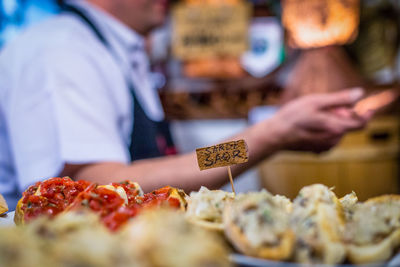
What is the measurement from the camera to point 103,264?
491 mm

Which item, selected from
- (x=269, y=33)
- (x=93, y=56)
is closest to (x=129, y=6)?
(x=93, y=56)

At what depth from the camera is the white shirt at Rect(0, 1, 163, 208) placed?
1772 millimetres

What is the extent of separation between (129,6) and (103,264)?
7.10 feet

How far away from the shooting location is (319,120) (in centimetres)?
181

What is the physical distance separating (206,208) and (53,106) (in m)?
1.17

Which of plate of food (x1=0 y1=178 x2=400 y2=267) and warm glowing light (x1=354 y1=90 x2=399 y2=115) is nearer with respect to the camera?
plate of food (x1=0 y1=178 x2=400 y2=267)

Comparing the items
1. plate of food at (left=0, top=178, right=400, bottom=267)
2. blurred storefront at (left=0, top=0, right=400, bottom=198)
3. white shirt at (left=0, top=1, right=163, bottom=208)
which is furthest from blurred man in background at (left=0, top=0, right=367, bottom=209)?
blurred storefront at (left=0, top=0, right=400, bottom=198)

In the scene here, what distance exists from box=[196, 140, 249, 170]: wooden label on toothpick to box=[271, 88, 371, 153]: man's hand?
0.91 m

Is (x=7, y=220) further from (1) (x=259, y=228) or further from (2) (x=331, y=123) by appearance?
(2) (x=331, y=123)

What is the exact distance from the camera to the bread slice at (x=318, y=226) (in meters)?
0.69

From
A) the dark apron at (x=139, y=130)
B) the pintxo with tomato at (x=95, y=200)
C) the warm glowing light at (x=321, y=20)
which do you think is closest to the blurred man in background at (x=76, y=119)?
the dark apron at (x=139, y=130)

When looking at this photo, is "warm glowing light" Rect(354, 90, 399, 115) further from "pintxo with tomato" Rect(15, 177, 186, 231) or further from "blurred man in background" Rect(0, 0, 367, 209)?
"pintxo with tomato" Rect(15, 177, 186, 231)

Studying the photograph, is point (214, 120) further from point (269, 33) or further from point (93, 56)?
point (269, 33)

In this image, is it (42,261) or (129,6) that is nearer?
(42,261)
